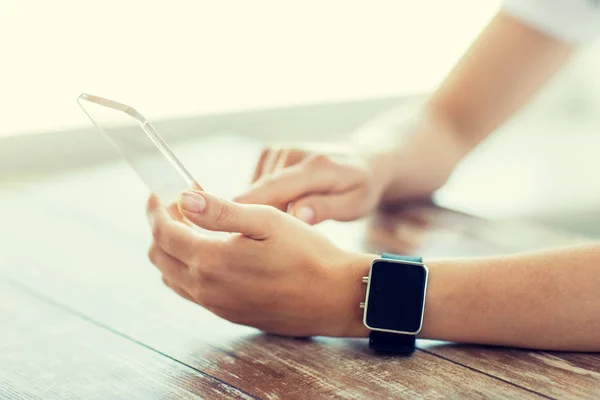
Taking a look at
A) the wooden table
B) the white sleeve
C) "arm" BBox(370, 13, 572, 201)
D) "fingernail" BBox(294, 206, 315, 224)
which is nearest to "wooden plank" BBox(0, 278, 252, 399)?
the wooden table

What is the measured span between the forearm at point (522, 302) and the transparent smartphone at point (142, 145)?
233 millimetres

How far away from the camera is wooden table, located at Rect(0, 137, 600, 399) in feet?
2.58

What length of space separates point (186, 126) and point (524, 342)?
1.68 meters

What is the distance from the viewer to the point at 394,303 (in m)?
0.87

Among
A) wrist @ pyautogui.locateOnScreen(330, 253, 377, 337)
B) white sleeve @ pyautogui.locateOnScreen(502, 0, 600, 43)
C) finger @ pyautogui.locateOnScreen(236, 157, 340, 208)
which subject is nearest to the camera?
wrist @ pyautogui.locateOnScreen(330, 253, 377, 337)

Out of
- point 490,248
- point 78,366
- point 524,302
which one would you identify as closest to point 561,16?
point 490,248

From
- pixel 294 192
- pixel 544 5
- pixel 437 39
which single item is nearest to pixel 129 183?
pixel 294 192

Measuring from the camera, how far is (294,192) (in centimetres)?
110

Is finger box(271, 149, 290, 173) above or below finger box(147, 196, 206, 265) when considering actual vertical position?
above

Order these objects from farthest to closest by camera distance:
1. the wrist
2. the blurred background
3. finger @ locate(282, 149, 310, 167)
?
the blurred background < finger @ locate(282, 149, 310, 167) < the wrist

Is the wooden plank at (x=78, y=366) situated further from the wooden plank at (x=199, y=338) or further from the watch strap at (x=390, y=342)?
the watch strap at (x=390, y=342)

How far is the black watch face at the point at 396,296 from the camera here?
0.86 metres

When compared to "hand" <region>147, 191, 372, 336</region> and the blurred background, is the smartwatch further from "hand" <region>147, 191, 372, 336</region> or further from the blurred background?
the blurred background

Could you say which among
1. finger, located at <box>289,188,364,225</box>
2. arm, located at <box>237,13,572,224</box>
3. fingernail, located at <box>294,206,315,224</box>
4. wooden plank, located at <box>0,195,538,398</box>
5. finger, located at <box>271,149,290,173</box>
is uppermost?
arm, located at <box>237,13,572,224</box>
